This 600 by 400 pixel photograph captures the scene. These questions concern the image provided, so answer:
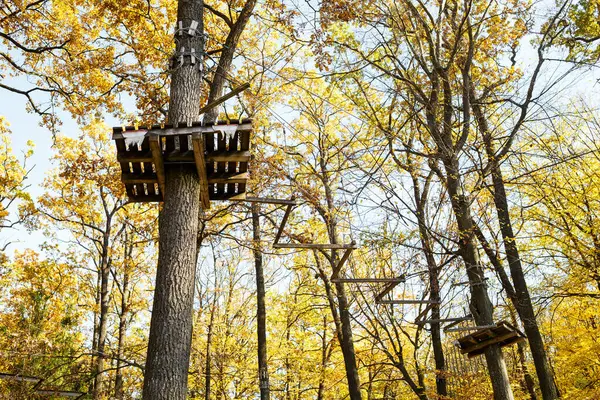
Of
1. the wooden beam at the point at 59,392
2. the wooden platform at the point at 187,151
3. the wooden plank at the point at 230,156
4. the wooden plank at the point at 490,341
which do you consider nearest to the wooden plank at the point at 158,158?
Answer: the wooden platform at the point at 187,151

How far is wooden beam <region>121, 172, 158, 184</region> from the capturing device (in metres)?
5.38

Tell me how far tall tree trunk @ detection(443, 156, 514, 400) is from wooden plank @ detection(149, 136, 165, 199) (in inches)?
165

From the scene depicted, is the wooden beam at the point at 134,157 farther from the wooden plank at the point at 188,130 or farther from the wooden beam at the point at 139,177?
the wooden beam at the point at 139,177

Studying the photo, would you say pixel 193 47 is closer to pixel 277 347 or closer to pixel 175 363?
pixel 175 363

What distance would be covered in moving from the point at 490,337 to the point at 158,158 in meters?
5.62

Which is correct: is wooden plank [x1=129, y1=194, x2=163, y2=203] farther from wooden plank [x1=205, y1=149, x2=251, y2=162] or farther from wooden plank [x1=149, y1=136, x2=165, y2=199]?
wooden plank [x1=205, y1=149, x2=251, y2=162]

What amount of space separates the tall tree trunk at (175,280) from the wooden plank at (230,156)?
384 mm

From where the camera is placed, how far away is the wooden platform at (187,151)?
4812mm

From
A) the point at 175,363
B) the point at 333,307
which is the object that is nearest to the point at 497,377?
the point at 175,363

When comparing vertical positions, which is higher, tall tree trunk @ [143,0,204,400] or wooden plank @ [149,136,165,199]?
wooden plank @ [149,136,165,199]

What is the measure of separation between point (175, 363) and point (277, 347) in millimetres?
13747

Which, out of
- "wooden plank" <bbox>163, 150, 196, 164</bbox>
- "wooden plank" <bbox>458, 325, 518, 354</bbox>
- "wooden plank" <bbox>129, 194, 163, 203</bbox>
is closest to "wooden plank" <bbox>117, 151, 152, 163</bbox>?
"wooden plank" <bbox>163, 150, 196, 164</bbox>

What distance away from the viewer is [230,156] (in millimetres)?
5051

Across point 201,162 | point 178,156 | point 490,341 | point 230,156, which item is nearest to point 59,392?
point 178,156
